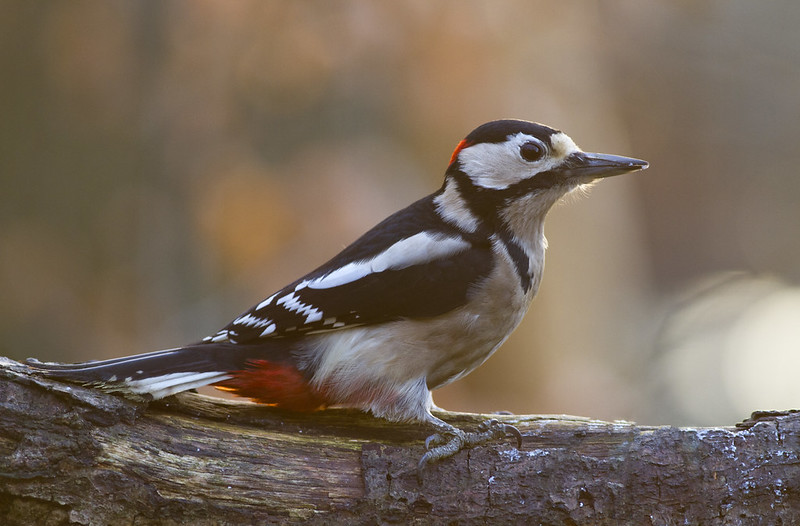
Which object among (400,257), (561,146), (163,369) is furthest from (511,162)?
(163,369)

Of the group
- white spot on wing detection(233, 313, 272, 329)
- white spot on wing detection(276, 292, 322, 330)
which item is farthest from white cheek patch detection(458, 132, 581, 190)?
white spot on wing detection(233, 313, 272, 329)

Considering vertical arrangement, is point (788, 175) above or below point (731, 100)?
below

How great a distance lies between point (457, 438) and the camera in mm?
2695

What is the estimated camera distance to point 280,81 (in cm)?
538

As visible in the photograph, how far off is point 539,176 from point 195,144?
2954 mm

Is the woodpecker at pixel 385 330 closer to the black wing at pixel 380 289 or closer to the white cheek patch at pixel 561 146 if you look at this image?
the black wing at pixel 380 289

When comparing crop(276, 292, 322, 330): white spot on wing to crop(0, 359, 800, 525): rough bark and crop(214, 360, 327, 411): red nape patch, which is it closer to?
crop(214, 360, 327, 411): red nape patch

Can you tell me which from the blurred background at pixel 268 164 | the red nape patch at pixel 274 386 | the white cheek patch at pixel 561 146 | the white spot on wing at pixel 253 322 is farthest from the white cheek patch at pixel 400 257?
the blurred background at pixel 268 164

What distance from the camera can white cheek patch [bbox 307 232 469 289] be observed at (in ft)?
9.52

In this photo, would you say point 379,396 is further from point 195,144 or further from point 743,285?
point 743,285

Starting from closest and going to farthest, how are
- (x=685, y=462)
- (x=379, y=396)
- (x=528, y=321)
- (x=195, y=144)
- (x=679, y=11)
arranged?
(x=685, y=462)
(x=379, y=396)
(x=195, y=144)
(x=528, y=321)
(x=679, y=11)

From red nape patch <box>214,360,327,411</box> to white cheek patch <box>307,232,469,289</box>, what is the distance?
33 cm

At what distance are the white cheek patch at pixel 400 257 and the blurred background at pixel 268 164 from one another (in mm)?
2176

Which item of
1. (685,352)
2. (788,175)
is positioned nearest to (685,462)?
(685,352)
